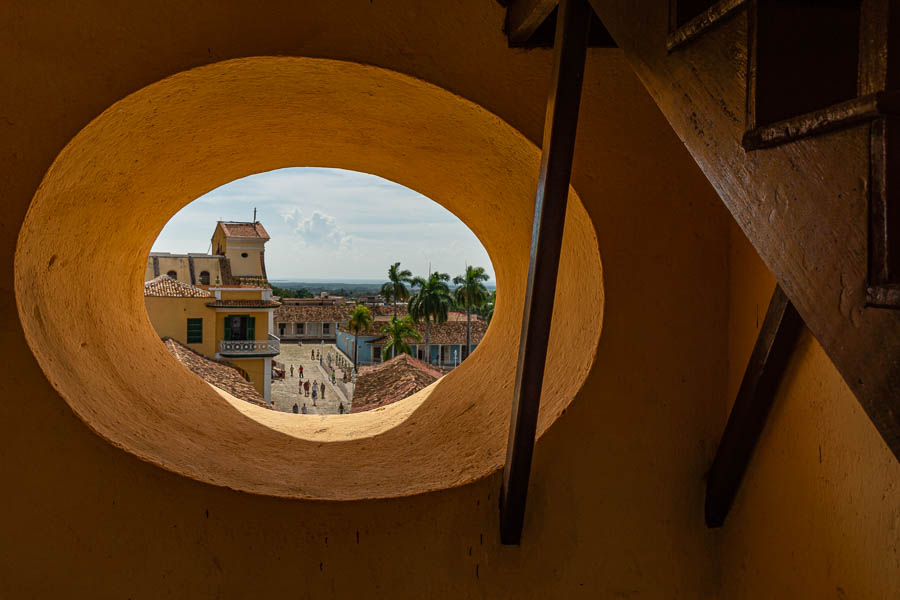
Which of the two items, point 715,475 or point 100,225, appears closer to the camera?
point 715,475

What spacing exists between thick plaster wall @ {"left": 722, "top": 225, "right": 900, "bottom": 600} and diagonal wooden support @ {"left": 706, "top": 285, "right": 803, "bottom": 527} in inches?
1.4

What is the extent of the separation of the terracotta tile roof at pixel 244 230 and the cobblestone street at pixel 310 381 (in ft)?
22.5

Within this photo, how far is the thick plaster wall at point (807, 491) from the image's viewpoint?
5.78 feet

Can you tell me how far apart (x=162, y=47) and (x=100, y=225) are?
1.04 m

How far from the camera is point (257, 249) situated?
944 inches

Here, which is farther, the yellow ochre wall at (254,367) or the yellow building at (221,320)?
the yellow ochre wall at (254,367)

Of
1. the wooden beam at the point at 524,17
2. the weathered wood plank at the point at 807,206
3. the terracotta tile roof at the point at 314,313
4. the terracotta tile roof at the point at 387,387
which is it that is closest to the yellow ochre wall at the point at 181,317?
the terracotta tile roof at the point at 387,387

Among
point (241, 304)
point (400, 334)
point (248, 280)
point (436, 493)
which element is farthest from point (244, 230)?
point (436, 493)

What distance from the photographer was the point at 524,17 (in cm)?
203

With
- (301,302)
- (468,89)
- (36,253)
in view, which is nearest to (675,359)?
(468,89)

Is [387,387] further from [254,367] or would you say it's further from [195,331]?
[254,367]

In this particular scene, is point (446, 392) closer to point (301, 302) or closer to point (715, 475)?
point (715, 475)

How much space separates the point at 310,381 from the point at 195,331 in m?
12.5

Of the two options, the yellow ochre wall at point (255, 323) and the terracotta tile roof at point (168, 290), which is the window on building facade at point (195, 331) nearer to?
the yellow ochre wall at point (255, 323)
